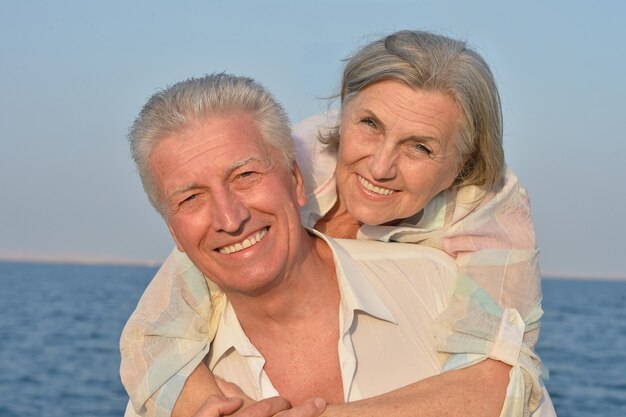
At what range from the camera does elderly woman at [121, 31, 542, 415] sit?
3.80 meters

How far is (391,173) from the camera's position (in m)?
4.07

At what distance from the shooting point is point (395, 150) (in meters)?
4.11

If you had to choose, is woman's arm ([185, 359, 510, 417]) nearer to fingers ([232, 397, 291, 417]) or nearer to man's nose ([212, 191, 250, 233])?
fingers ([232, 397, 291, 417])

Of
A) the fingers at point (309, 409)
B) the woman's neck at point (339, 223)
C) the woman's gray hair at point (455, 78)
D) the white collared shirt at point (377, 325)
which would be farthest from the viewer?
the woman's neck at point (339, 223)

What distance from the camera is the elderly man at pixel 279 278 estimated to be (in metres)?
3.63

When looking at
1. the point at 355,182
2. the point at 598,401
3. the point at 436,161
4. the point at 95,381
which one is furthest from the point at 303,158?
the point at 95,381

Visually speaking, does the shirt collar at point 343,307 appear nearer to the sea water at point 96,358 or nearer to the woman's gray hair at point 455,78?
the woman's gray hair at point 455,78

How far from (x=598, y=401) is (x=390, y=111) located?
79.2 feet

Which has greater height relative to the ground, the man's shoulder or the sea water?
the man's shoulder

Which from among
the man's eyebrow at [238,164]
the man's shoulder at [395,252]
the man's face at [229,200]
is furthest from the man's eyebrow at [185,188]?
the man's shoulder at [395,252]

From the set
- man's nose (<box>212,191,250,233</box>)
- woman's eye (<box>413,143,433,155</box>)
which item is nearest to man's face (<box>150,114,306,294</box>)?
man's nose (<box>212,191,250,233</box>)

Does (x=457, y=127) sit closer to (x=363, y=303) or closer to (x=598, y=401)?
(x=363, y=303)

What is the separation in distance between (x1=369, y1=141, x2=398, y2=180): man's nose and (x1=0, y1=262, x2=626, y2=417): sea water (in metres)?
20.3

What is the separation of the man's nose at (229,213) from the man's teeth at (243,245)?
0.22 feet
